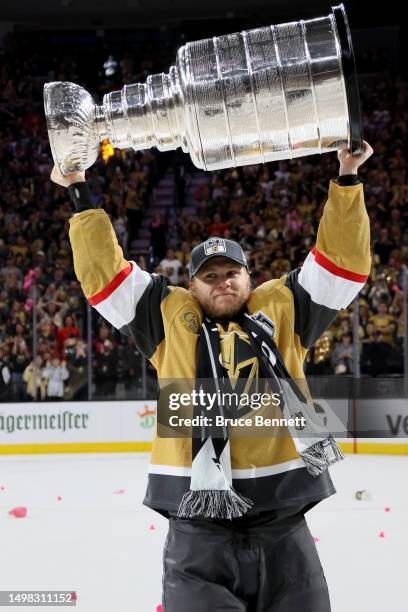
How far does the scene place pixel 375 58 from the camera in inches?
666

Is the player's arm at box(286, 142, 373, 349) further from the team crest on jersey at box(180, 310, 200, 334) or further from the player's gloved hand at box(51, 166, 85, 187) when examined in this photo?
the player's gloved hand at box(51, 166, 85, 187)

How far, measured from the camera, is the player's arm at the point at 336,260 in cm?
231

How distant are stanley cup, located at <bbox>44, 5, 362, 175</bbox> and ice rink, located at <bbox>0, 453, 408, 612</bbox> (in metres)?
2.62

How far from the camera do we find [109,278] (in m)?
2.38

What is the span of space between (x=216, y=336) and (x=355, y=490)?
5.03 meters

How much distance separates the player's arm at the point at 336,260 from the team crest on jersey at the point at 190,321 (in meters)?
0.31

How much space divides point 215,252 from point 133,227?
12.0 metres

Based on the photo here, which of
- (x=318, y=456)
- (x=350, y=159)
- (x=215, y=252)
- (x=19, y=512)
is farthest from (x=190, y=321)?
(x=19, y=512)

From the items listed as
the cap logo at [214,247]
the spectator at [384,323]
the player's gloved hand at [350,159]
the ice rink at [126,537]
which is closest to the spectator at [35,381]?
the ice rink at [126,537]

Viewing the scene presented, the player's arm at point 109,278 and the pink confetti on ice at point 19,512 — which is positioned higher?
the player's arm at point 109,278

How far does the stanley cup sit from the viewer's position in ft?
6.77

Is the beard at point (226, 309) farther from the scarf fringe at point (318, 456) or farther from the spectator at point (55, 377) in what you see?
the spectator at point (55, 377)

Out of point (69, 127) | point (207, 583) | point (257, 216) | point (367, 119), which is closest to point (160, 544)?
point (207, 583)

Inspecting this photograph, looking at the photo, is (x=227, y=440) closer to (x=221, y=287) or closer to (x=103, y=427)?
(x=221, y=287)
